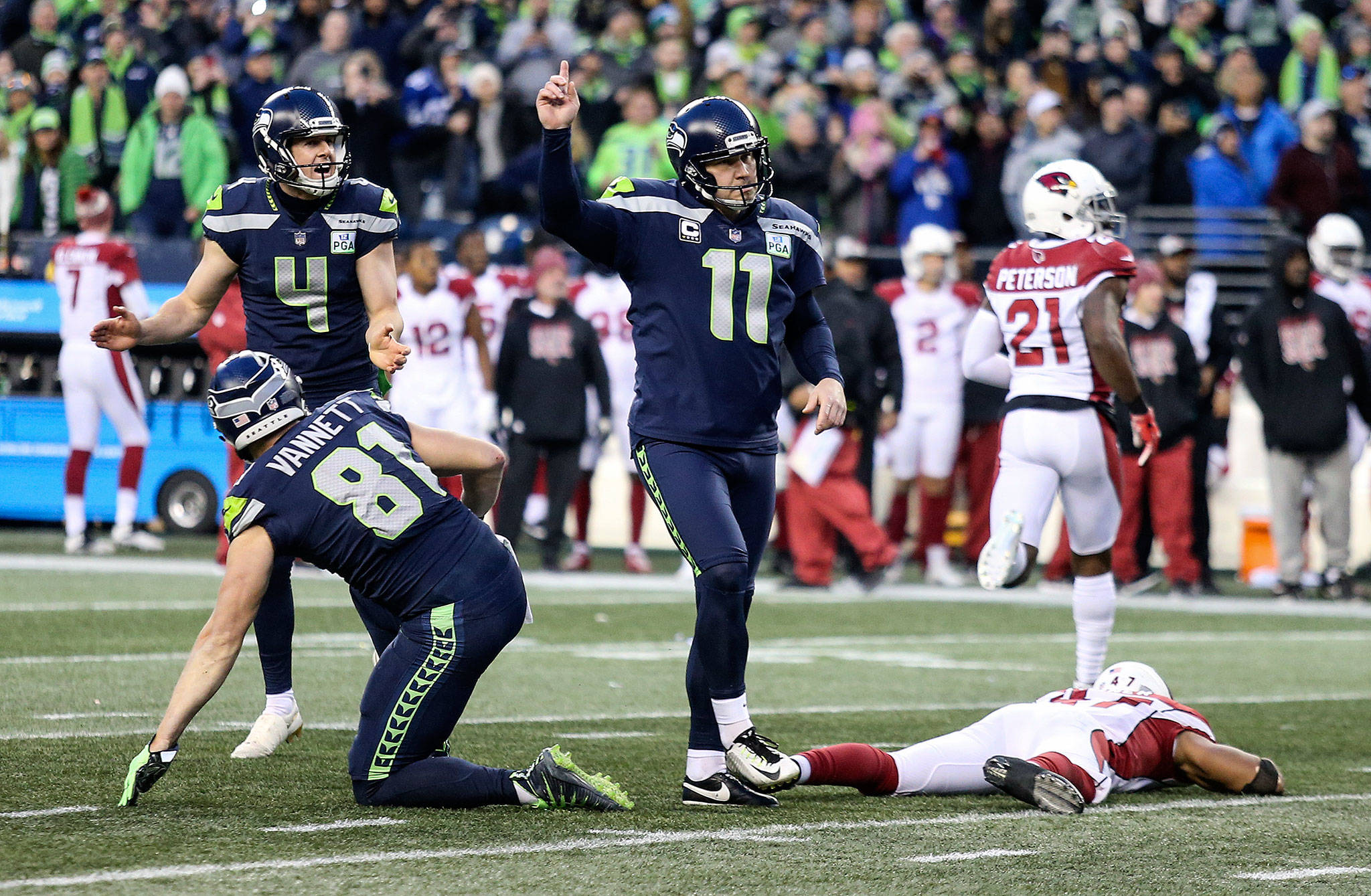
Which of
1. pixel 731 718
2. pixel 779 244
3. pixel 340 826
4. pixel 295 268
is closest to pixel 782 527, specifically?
pixel 295 268

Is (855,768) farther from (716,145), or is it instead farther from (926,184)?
(926,184)

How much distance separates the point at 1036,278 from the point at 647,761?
8.09ft

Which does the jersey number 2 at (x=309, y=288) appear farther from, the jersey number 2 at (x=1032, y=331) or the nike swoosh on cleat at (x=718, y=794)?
the jersey number 2 at (x=1032, y=331)

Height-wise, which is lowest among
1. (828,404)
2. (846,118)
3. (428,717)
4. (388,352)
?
(428,717)

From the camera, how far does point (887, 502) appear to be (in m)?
15.2

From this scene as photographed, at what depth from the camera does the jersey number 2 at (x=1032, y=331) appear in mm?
7270

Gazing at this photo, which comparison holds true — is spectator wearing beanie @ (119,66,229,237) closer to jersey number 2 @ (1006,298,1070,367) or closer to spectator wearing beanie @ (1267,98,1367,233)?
spectator wearing beanie @ (1267,98,1367,233)

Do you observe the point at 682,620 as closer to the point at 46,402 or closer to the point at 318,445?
the point at 318,445

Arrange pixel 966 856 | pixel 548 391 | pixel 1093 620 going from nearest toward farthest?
pixel 966 856
pixel 1093 620
pixel 548 391

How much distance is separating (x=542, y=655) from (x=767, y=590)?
3.67m

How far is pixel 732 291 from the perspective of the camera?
552cm

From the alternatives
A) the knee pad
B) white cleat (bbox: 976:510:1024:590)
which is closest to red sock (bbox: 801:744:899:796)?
the knee pad

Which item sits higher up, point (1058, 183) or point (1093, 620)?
point (1058, 183)

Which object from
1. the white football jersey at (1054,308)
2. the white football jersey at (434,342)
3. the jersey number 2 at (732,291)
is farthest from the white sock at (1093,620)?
the white football jersey at (434,342)
